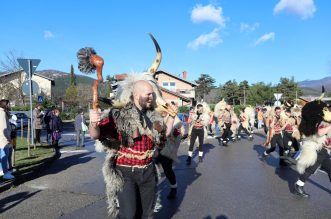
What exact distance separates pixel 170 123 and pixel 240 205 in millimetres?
2886

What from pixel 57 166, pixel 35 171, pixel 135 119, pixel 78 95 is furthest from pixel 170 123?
pixel 78 95

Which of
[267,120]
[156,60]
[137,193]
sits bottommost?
[137,193]

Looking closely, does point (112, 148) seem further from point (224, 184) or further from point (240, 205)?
point (224, 184)

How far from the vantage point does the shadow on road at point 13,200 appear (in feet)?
19.9

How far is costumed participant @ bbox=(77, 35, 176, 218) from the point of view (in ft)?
11.3

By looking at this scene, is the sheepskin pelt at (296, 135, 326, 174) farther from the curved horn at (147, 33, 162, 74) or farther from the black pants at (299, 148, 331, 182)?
the curved horn at (147, 33, 162, 74)

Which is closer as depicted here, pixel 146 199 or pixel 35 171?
pixel 146 199

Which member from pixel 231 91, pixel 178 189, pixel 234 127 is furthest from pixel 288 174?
pixel 231 91

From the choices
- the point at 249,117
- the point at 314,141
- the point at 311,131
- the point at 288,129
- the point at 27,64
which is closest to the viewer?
the point at 314,141

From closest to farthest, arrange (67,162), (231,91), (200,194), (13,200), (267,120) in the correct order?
(13,200)
(200,194)
(67,162)
(267,120)
(231,91)

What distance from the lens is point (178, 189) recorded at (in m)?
7.33

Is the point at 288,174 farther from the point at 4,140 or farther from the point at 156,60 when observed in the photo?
the point at 4,140

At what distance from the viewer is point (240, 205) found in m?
6.20

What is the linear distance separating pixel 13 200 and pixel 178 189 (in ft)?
10.2
